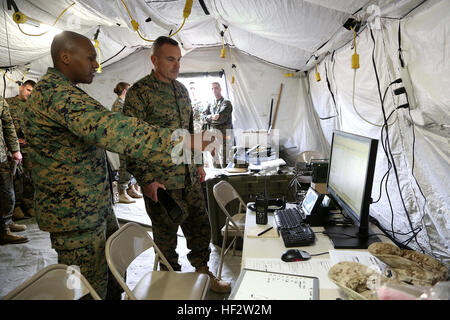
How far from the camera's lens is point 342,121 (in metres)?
2.88

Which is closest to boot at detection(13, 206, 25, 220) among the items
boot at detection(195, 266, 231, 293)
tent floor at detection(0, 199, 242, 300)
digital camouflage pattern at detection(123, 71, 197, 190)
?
tent floor at detection(0, 199, 242, 300)

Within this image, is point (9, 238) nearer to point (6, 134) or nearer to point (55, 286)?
point (6, 134)

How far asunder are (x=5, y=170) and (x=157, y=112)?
2.22 m

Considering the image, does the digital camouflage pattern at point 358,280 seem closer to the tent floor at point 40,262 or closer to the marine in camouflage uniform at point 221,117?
the tent floor at point 40,262

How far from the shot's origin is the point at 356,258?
2.89 feet

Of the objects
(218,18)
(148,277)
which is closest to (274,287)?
(148,277)

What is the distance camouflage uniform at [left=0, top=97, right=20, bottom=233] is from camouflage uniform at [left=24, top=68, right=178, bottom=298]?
2.18 meters

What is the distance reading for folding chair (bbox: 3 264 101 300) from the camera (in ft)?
2.35

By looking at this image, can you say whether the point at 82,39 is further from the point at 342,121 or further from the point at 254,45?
the point at 254,45

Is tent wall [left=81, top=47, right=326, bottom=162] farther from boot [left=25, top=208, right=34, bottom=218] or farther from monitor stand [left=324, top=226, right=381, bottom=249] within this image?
monitor stand [left=324, top=226, right=381, bottom=249]

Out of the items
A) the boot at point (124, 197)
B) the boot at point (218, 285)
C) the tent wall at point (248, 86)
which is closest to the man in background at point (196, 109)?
the tent wall at point (248, 86)

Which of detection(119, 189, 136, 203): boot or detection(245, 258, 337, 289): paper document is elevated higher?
detection(245, 258, 337, 289): paper document

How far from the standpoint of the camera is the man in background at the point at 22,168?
131 inches

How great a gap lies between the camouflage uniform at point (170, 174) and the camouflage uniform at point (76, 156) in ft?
1.41
